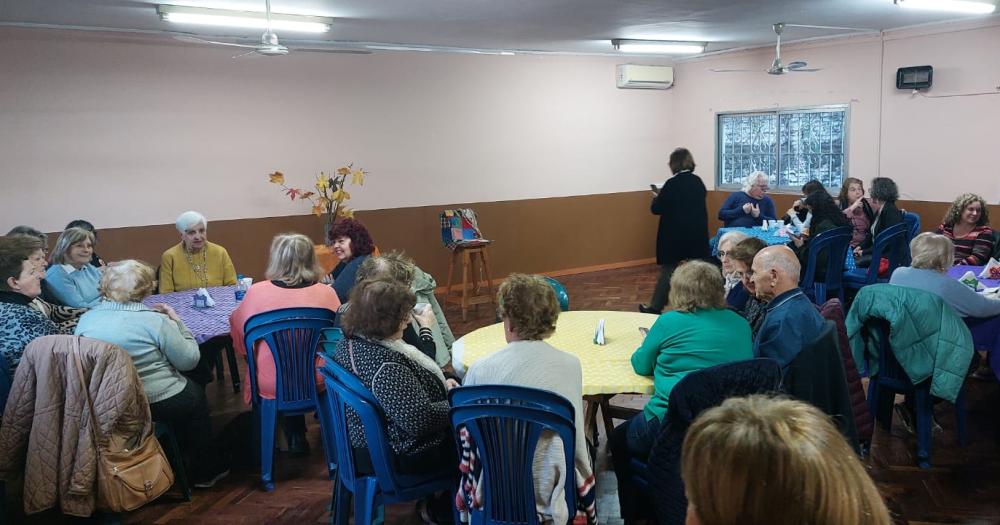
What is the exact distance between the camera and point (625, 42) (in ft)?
24.7

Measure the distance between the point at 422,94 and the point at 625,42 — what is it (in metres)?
2.17

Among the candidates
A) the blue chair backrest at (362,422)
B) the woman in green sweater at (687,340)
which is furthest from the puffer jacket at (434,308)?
the woman in green sweater at (687,340)

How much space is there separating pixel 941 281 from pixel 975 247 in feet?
5.70

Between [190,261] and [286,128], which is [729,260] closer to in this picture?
[190,261]

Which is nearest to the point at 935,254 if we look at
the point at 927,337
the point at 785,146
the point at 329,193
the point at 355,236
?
the point at 927,337

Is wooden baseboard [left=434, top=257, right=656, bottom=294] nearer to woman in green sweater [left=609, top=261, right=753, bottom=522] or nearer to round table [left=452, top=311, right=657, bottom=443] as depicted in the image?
round table [left=452, top=311, right=657, bottom=443]

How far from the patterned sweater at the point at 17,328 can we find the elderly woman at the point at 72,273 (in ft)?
3.25

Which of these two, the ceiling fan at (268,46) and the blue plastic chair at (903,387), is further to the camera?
the ceiling fan at (268,46)

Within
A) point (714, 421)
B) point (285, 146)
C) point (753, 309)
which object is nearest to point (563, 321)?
point (753, 309)

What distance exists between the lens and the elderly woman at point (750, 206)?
262 inches

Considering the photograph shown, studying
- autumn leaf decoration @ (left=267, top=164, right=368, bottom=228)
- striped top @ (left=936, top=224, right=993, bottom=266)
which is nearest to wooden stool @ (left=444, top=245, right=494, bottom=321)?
autumn leaf decoration @ (left=267, top=164, right=368, bottom=228)

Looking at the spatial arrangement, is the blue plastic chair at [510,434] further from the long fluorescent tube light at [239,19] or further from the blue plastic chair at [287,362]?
the long fluorescent tube light at [239,19]

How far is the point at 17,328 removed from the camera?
3.25 m

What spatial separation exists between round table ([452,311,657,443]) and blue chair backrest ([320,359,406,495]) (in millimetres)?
514
